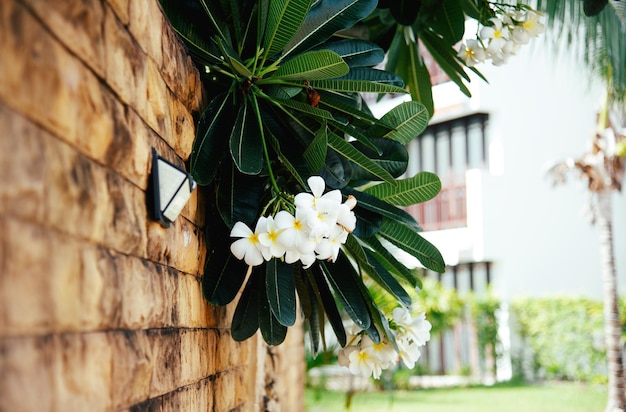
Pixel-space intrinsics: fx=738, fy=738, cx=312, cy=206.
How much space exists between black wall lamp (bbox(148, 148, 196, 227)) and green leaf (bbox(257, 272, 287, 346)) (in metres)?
0.43

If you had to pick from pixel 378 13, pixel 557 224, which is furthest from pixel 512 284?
pixel 378 13

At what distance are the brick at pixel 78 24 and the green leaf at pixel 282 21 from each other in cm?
62

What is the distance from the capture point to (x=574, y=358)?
419 inches

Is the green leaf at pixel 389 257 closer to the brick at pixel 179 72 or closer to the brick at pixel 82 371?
the brick at pixel 179 72

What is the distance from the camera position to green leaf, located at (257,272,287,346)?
182 cm

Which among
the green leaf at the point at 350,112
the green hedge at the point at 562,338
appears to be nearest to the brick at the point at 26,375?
the green leaf at the point at 350,112

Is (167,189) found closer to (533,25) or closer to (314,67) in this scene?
(314,67)

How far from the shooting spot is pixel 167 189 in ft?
4.69

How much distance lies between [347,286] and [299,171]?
0.32 m

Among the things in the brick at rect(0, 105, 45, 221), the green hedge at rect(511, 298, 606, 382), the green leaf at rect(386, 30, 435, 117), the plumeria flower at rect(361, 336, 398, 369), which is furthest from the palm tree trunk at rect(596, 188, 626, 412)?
the brick at rect(0, 105, 45, 221)

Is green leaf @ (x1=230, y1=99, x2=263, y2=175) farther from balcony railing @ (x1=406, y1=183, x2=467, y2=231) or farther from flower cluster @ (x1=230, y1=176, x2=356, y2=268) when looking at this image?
balcony railing @ (x1=406, y1=183, x2=467, y2=231)

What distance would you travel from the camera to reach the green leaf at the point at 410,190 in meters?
1.89

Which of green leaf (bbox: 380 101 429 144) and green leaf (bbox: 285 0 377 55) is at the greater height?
green leaf (bbox: 285 0 377 55)

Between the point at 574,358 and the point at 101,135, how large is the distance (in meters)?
10.6
